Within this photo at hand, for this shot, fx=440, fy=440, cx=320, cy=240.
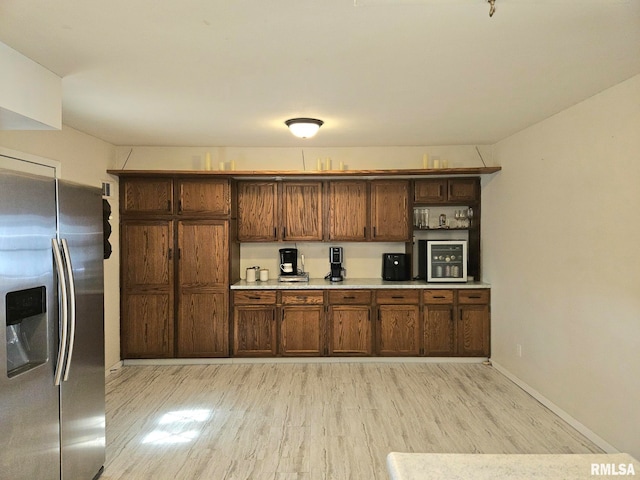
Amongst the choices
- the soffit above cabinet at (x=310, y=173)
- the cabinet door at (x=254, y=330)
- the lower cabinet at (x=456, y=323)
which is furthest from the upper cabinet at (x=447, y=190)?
the cabinet door at (x=254, y=330)

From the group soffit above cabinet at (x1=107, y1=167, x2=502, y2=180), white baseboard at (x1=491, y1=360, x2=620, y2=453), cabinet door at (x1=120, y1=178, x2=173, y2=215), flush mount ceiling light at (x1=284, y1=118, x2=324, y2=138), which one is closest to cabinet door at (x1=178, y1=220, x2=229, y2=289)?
cabinet door at (x1=120, y1=178, x2=173, y2=215)

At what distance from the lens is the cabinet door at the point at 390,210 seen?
5.36 meters

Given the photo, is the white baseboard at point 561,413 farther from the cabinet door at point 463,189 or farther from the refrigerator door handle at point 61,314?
the refrigerator door handle at point 61,314

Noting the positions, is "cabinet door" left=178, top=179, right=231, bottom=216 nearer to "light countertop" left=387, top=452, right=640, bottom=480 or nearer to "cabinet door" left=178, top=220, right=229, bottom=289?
"cabinet door" left=178, top=220, right=229, bottom=289

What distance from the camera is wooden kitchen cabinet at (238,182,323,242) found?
17.6 ft

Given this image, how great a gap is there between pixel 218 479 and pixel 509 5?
301cm

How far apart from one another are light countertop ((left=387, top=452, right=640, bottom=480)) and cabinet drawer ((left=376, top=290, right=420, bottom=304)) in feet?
12.7

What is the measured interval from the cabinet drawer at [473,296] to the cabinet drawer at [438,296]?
0.39ft

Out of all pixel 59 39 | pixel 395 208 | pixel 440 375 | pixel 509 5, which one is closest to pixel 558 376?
pixel 440 375

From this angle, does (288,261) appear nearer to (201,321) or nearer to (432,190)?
(201,321)

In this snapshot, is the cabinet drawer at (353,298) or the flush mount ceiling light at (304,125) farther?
the cabinet drawer at (353,298)

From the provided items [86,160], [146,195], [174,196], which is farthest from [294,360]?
[86,160]

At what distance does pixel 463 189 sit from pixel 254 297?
2.83 meters

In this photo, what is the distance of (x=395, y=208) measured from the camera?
17.6 ft
